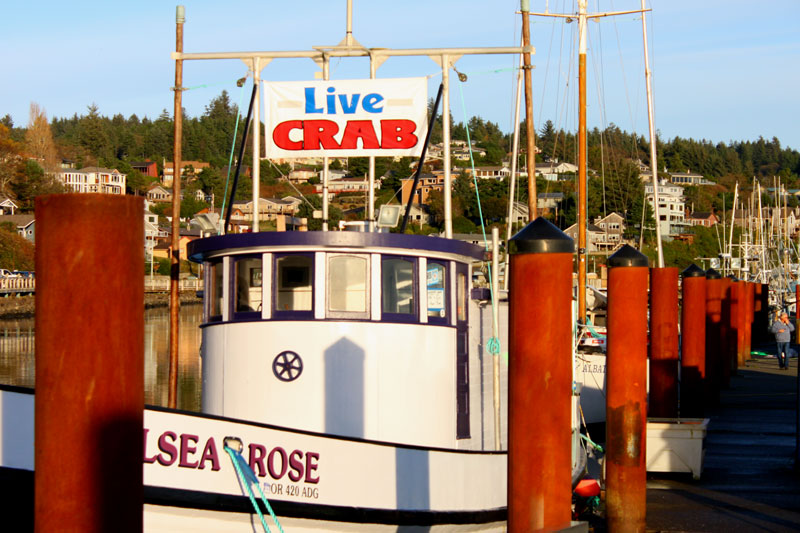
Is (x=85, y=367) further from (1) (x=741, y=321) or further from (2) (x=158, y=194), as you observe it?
(2) (x=158, y=194)

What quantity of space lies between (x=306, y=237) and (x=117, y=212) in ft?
21.1

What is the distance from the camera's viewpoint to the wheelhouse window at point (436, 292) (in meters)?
10.6

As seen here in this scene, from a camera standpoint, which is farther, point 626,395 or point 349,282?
→ point 626,395

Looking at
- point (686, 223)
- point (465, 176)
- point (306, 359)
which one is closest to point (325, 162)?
point (306, 359)

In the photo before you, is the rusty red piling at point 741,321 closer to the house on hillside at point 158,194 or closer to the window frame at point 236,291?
the window frame at point 236,291

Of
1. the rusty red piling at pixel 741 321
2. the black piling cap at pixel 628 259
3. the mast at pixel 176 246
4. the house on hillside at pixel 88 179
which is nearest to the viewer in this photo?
the black piling cap at pixel 628 259

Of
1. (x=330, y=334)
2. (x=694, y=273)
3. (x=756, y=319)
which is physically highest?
(x=694, y=273)

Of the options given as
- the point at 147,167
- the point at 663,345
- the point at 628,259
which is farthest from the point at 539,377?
the point at 147,167

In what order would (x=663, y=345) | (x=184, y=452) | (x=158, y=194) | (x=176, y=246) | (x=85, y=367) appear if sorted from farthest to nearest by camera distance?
(x=158, y=194) < (x=663, y=345) < (x=176, y=246) < (x=184, y=452) < (x=85, y=367)

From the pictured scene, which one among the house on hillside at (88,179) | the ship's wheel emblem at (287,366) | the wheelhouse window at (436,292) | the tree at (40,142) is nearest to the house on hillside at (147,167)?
the house on hillside at (88,179)

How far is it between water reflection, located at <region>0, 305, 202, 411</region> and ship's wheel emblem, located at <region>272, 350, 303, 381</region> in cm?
1334

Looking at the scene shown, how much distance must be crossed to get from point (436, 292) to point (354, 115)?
2320mm

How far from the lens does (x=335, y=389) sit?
1005 centimetres

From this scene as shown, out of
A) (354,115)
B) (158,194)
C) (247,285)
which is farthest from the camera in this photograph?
(158,194)
